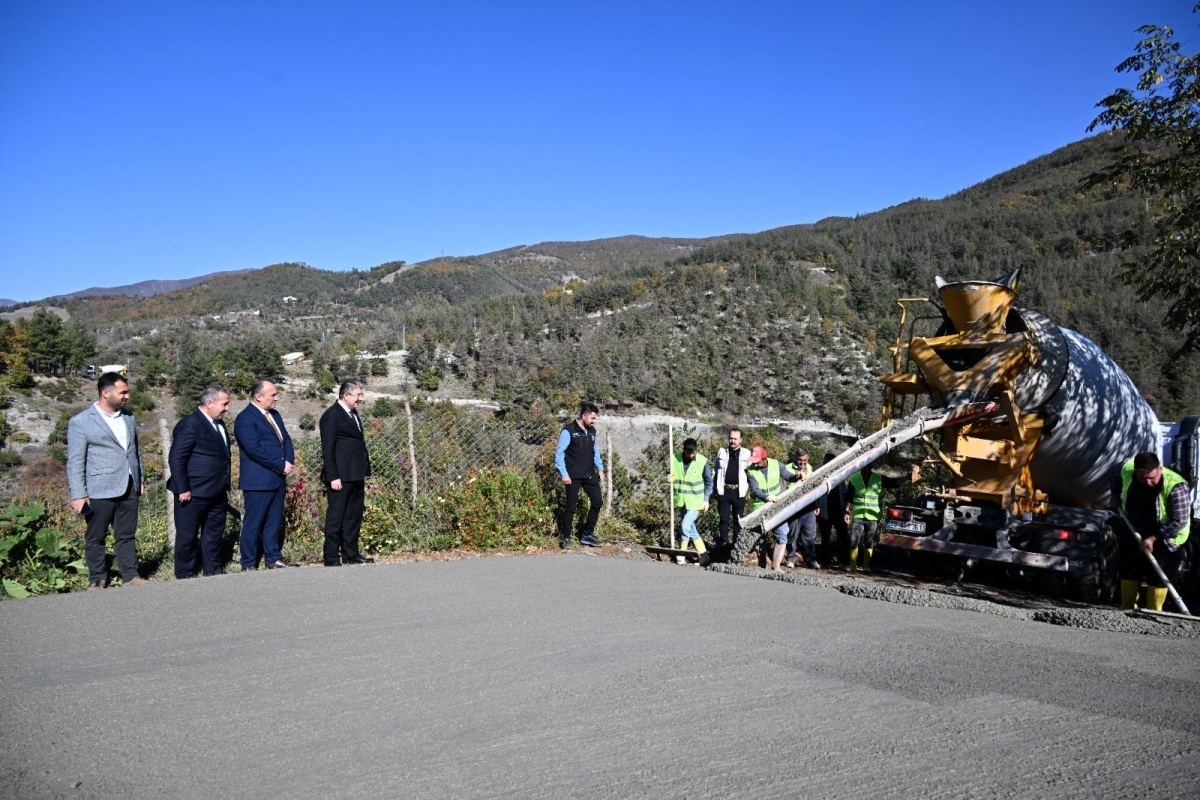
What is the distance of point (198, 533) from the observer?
28.0ft

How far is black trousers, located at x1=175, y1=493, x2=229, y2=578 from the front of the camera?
826 centimetres

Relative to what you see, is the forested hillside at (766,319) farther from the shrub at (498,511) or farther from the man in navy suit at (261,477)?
the man in navy suit at (261,477)

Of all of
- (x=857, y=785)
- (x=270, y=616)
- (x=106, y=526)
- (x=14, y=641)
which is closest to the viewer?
(x=857, y=785)

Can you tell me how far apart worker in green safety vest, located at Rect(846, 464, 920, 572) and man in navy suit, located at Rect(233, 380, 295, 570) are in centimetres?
745

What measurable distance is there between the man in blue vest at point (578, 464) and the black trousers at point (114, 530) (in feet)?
16.1

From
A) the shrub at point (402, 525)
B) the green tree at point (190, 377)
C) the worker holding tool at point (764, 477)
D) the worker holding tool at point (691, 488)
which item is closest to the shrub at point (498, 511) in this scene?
the shrub at point (402, 525)

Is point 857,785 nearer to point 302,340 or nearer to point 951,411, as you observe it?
point 951,411

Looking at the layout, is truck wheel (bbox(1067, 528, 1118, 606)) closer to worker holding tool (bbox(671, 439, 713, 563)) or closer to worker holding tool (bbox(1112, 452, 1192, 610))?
worker holding tool (bbox(1112, 452, 1192, 610))

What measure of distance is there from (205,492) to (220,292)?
78400 mm

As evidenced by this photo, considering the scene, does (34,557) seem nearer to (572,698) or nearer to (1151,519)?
(572,698)

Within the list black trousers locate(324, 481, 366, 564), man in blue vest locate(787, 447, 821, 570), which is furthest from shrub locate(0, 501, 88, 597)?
man in blue vest locate(787, 447, 821, 570)

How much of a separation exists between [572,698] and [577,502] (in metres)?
7.06

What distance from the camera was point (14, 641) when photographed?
222 inches

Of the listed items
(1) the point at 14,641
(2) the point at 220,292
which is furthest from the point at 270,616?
(2) the point at 220,292
